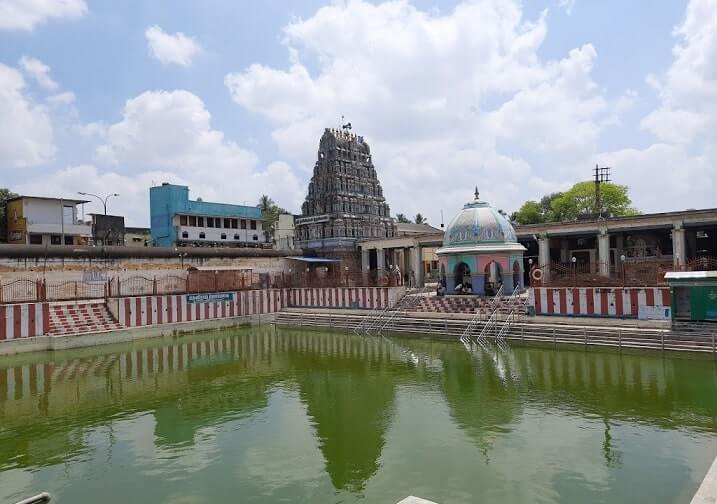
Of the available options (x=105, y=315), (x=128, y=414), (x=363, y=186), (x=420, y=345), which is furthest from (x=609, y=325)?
(x=363, y=186)

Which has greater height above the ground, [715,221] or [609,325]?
[715,221]

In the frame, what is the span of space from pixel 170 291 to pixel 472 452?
2528 centimetres

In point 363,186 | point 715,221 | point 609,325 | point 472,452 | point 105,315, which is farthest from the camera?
point 363,186

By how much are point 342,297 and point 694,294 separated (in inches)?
680

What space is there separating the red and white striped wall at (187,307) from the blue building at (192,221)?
14.7m

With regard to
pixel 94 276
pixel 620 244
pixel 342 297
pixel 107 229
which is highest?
pixel 107 229

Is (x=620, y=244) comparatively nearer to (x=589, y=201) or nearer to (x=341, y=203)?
(x=589, y=201)

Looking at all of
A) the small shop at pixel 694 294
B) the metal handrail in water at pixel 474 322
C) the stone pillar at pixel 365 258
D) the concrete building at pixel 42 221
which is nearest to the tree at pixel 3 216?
the concrete building at pixel 42 221

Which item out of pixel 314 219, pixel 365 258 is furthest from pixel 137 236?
pixel 365 258

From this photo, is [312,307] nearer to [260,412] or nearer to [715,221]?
[260,412]

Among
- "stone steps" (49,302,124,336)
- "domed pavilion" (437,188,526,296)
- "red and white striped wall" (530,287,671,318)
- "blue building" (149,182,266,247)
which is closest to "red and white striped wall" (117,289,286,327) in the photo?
"stone steps" (49,302,124,336)

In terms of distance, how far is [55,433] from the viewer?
1141cm

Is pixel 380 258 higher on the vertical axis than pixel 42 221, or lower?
lower

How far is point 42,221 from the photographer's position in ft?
127
